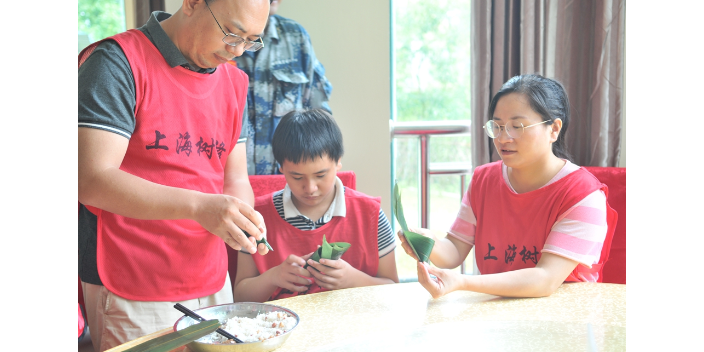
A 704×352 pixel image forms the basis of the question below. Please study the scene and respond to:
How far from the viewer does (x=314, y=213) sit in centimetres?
171

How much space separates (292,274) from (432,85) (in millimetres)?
2195

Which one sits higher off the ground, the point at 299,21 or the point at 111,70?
the point at 299,21

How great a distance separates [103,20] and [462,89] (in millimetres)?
2333

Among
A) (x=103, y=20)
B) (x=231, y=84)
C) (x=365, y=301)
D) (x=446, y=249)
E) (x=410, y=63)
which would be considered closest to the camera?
(x=365, y=301)

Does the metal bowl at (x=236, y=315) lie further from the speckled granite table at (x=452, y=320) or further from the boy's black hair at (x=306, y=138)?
the boy's black hair at (x=306, y=138)

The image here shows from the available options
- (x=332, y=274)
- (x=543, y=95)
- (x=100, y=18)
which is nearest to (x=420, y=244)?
(x=332, y=274)

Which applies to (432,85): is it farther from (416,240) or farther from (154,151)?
(154,151)

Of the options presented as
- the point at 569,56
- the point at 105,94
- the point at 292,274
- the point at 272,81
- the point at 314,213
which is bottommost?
the point at 292,274

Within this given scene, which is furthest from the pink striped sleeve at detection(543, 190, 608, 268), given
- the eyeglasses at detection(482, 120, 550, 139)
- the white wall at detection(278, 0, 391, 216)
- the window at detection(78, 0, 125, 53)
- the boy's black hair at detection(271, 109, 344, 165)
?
the window at detection(78, 0, 125, 53)
